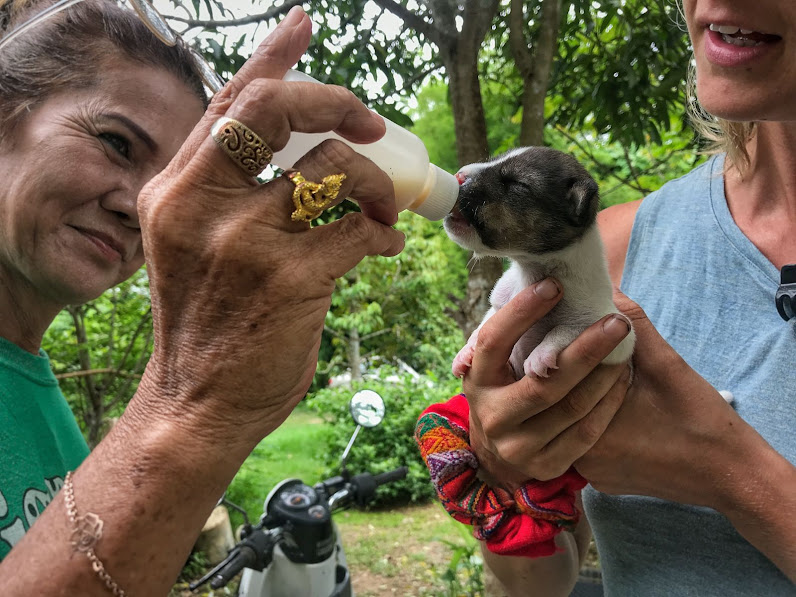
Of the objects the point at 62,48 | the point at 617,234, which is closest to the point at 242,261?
the point at 62,48

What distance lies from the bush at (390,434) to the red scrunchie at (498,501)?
3772 millimetres

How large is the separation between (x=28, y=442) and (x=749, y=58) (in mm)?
1738

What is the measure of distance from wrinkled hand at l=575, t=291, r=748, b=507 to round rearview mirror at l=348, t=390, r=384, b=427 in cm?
177

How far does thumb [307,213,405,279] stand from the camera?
3.29ft

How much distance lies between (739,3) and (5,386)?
5.72ft

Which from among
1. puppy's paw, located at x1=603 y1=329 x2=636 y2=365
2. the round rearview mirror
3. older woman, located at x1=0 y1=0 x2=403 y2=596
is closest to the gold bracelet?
older woman, located at x1=0 y1=0 x2=403 y2=596

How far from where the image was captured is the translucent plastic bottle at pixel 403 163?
118 centimetres

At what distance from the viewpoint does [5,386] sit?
140 centimetres

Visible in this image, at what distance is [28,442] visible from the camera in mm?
1400

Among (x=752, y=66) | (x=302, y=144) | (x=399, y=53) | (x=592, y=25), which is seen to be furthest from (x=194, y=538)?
(x=592, y=25)

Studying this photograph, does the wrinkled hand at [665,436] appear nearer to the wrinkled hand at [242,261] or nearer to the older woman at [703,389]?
the older woman at [703,389]

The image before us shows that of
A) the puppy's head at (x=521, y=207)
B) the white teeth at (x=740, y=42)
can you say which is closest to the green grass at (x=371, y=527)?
the puppy's head at (x=521, y=207)

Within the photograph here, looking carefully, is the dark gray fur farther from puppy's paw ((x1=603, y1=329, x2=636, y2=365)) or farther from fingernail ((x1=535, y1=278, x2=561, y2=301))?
puppy's paw ((x1=603, y1=329, x2=636, y2=365))

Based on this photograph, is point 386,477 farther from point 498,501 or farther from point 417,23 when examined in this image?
point 417,23
